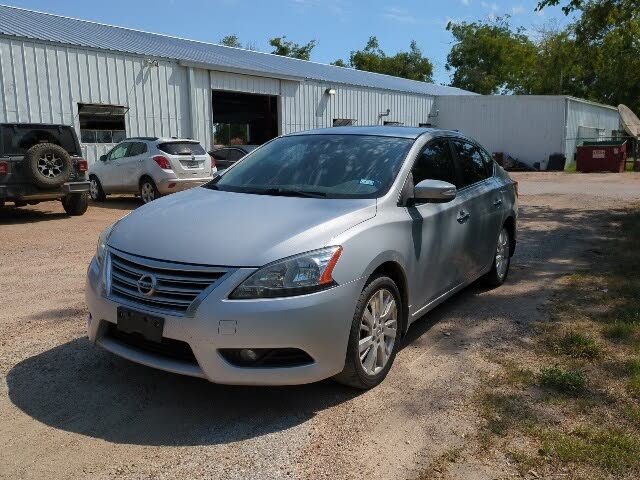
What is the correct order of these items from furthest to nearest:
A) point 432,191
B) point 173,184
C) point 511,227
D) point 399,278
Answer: point 173,184, point 511,227, point 432,191, point 399,278

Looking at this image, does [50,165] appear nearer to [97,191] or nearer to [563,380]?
[97,191]

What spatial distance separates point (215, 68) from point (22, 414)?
15.9 metres

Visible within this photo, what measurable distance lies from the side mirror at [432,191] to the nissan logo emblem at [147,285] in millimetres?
1919

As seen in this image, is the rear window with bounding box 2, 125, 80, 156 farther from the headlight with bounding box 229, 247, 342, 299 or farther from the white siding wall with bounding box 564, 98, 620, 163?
the white siding wall with bounding box 564, 98, 620, 163

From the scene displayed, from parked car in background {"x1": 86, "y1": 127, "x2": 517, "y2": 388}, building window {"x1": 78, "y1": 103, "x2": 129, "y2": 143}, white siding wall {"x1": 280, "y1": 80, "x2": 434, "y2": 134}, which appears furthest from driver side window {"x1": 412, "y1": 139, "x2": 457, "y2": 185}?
white siding wall {"x1": 280, "y1": 80, "x2": 434, "y2": 134}

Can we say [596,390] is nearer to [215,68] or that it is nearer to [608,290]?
[608,290]

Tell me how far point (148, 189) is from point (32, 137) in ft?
10.1

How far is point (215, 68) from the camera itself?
1780 cm

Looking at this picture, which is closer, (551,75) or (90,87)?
(90,87)

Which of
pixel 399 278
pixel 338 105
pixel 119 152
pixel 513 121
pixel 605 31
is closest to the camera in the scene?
pixel 399 278

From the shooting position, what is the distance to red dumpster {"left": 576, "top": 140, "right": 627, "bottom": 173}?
26438mm

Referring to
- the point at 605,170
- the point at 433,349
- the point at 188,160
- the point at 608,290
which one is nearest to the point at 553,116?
the point at 605,170

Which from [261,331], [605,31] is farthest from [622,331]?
[605,31]

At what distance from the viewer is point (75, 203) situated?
38.6 ft
